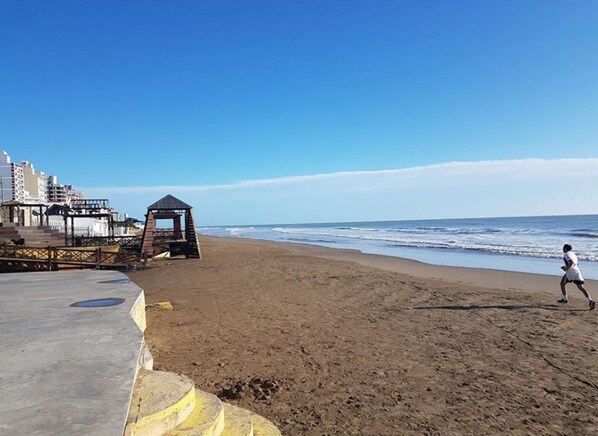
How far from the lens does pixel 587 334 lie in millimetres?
7551

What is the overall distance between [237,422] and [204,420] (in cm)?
45

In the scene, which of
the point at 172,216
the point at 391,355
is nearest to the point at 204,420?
the point at 391,355

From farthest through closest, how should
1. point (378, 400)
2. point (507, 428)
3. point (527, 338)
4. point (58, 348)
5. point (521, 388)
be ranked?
point (527, 338) → point (521, 388) → point (378, 400) → point (507, 428) → point (58, 348)

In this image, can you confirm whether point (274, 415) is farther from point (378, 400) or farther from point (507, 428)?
point (507, 428)

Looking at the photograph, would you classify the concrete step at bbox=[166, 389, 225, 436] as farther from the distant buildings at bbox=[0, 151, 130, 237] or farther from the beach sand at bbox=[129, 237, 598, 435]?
the distant buildings at bbox=[0, 151, 130, 237]

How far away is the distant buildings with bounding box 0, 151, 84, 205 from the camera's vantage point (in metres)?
73.4

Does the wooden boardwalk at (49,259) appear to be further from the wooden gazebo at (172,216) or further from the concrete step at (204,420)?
the concrete step at (204,420)

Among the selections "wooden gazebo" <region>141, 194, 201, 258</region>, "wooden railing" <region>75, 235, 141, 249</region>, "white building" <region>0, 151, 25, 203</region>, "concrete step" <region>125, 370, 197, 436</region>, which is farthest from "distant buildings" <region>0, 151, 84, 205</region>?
"concrete step" <region>125, 370, 197, 436</region>

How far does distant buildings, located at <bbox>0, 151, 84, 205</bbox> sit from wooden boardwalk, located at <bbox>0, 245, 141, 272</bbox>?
42.8 metres

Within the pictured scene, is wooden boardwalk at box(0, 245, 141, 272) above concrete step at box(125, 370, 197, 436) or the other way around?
above

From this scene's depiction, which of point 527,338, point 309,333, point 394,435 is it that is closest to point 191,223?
point 309,333

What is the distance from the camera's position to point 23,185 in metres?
94.4

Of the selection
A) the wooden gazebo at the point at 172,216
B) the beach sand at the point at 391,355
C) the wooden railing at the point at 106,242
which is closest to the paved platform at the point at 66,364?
the beach sand at the point at 391,355

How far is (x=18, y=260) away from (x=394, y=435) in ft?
48.6
